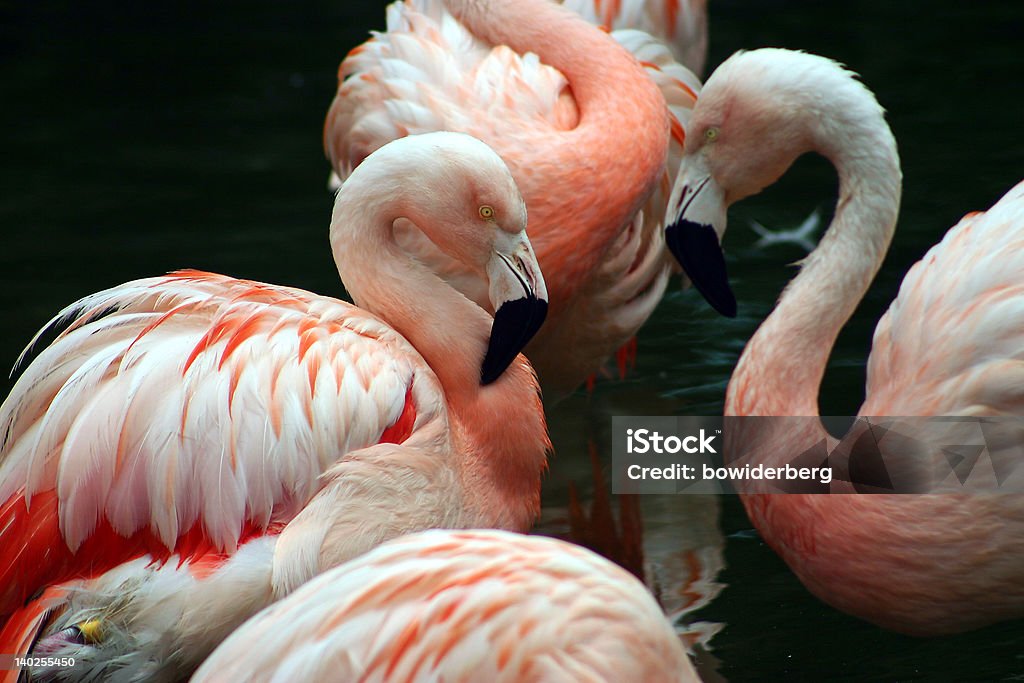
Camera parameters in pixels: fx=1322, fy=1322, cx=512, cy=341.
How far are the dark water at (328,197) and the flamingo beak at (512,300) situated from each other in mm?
906

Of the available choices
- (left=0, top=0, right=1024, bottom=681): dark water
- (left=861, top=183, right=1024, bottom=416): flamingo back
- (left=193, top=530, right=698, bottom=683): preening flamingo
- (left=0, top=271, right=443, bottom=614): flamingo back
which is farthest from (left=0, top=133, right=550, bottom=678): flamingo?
(left=0, top=0, right=1024, bottom=681): dark water

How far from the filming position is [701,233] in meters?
3.46

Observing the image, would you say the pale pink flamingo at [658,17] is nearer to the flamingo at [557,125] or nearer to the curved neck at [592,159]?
the flamingo at [557,125]

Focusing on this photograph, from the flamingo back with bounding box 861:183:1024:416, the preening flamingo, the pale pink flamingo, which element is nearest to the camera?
the preening flamingo

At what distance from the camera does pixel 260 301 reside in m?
2.88

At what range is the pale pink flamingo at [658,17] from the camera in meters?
4.55

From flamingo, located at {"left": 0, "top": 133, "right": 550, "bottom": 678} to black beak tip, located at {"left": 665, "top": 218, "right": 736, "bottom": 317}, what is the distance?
2.04 feet

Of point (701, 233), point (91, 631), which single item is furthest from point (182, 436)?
point (701, 233)

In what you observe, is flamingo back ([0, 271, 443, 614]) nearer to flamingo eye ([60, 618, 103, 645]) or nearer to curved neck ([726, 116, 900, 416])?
flamingo eye ([60, 618, 103, 645])

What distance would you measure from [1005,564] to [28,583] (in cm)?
200

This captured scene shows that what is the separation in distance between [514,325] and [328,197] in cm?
353

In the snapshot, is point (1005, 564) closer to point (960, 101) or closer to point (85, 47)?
point (960, 101)

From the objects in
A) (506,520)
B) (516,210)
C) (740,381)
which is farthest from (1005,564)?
(516,210)

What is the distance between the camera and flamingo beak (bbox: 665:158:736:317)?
345cm
